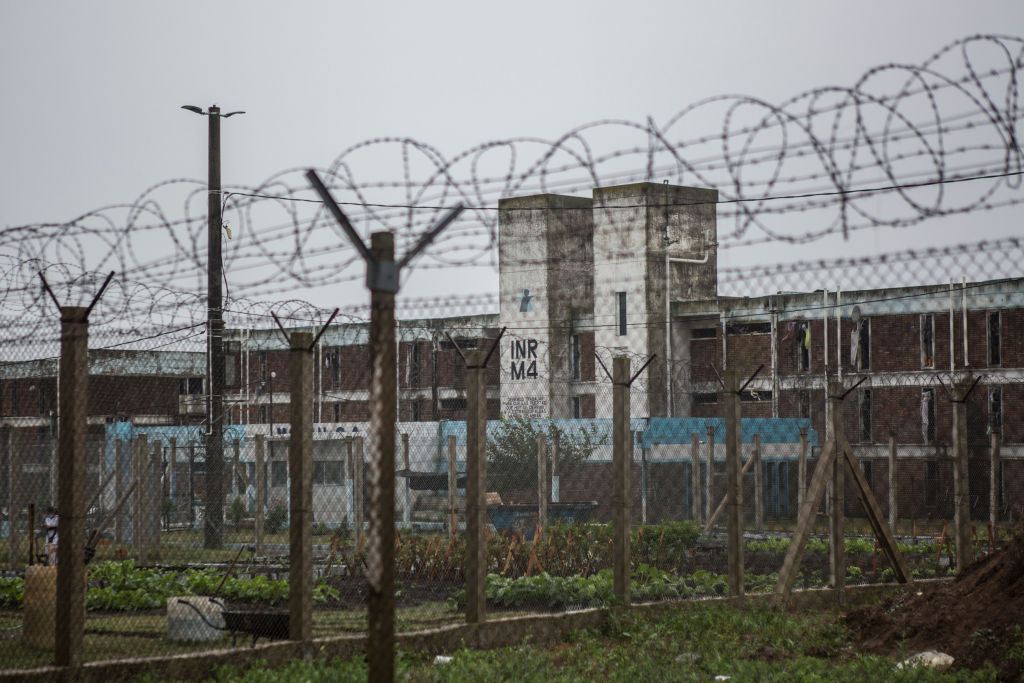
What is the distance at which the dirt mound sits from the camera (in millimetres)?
9797

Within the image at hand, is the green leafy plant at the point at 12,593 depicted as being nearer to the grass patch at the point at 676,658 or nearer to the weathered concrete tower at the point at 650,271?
the grass patch at the point at 676,658

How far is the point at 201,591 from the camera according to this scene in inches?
533

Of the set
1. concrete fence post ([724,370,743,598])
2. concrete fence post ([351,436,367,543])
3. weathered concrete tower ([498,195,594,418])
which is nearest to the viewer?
concrete fence post ([724,370,743,598])

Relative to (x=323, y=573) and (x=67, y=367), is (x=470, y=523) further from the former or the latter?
(x=323, y=573)

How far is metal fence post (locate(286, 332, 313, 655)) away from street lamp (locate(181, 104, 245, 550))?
8.08 metres

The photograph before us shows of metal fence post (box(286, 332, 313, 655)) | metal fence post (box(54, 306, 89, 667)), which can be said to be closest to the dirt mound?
metal fence post (box(286, 332, 313, 655))

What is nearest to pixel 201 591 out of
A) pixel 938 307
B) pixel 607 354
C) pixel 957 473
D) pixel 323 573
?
pixel 323 573

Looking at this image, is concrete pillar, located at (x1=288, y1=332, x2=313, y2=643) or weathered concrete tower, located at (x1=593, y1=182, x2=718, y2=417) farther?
weathered concrete tower, located at (x1=593, y1=182, x2=718, y2=417)

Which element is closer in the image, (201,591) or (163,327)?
(201,591)

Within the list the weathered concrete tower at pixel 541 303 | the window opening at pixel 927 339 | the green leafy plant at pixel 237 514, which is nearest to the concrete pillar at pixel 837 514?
the green leafy plant at pixel 237 514

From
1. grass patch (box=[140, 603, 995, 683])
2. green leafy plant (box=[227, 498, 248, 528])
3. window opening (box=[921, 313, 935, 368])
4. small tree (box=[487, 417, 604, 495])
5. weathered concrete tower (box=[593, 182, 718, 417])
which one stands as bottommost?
green leafy plant (box=[227, 498, 248, 528])

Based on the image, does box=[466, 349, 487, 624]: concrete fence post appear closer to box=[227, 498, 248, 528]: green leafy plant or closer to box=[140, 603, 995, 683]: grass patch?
box=[140, 603, 995, 683]: grass patch

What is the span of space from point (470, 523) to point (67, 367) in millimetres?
3872

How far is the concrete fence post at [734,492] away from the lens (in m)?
13.0
